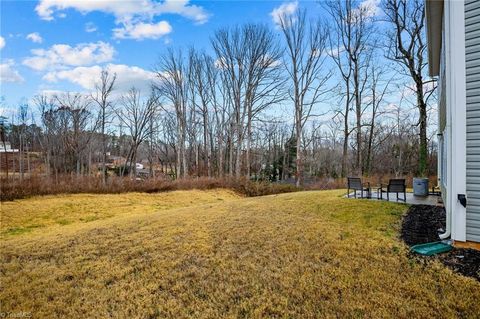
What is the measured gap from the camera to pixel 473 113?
3918mm

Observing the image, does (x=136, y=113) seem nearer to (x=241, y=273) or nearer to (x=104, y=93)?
(x=104, y=93)

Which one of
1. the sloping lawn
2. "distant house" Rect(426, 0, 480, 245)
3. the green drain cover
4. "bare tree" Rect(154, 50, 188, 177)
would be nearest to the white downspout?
"distant house" Rect(426, 0, 480, 245)

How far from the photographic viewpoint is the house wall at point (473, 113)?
389 cm

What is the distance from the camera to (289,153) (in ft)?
96.0

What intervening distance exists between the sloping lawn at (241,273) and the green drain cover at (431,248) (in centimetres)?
19

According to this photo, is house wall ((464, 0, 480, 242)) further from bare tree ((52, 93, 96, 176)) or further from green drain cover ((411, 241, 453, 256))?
bare tree ((52, 93, 96, 176))

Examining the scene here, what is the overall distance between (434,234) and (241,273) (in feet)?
10.6

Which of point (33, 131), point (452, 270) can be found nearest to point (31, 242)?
point (452, 270)

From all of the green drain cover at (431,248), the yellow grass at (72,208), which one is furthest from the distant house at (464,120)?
the yellow grass at (72,208)

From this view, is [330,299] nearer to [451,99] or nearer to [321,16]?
[451,99]

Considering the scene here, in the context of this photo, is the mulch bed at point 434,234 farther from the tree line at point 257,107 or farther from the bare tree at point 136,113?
the bare tree at point 136,113

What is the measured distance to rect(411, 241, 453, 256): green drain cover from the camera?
3.81 meters

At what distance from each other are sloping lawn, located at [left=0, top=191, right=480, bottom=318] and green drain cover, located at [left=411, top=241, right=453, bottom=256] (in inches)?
7.5

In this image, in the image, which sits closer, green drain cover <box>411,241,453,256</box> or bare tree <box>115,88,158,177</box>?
green drain cover <box>411,241,453,256</box>
